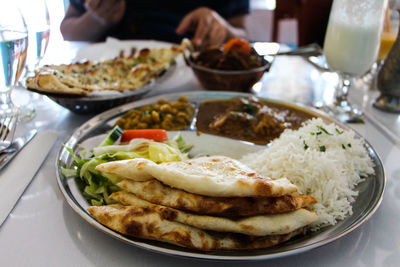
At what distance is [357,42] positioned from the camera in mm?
2359

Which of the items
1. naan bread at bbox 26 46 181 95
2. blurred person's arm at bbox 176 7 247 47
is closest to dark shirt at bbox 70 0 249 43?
blurred person's arm at bbox 176 7 247 47

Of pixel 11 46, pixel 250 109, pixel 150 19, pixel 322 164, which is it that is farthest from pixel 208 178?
pixel 150 19

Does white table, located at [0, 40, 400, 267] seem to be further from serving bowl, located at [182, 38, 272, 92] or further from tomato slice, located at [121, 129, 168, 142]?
serving bowl, located at [182, 38, 272, 92]

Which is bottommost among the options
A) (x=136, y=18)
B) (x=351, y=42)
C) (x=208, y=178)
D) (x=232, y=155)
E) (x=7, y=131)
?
(x=232, y=155)

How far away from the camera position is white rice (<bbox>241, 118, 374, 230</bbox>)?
4.70 ft

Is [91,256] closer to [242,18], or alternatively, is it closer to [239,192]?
[239,192]

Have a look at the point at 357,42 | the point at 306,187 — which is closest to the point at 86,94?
the point at 306,187

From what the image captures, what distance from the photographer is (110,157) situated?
1.65m

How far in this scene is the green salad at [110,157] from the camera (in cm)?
149

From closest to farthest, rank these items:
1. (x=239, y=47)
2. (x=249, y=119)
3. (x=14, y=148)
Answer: (x=14, y=148)
(x=249, y=119)
(x=239, y=47)

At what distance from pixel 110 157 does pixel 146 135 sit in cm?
34

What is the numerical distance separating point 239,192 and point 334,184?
1.91ft

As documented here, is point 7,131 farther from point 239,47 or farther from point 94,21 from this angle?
point 94,21

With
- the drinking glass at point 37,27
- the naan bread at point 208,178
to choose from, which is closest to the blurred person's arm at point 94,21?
the drinking glass at point 37,27
